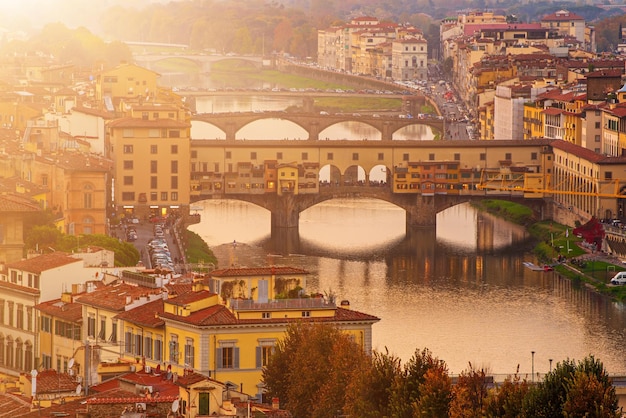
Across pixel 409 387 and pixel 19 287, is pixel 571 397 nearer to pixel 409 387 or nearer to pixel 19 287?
pixel 409 387

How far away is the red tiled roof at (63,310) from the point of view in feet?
63.7

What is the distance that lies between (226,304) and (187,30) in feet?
Answer: 347

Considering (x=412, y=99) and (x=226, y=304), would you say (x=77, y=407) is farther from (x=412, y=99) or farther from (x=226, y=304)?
(x=412, y=99)

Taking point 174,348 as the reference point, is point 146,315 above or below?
above

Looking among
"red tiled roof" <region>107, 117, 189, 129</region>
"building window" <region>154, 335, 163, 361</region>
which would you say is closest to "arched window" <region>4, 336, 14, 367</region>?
"building window" <region>154, 335, 163, 361</region>

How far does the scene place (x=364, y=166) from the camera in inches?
1759

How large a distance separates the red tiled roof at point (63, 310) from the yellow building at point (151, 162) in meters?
19.6

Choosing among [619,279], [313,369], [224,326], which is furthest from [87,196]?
[313,369]

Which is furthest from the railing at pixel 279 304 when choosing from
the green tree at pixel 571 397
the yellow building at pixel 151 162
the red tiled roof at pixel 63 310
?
the yellow building at pixel 151 162

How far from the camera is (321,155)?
4422 centimetres

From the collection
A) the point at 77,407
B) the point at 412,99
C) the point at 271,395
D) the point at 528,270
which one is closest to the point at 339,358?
the point at 271,395

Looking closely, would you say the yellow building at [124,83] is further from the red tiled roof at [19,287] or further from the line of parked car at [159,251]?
the red tiled roof at [19,287]

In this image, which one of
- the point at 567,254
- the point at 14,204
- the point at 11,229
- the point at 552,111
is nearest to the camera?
the point at 11,229

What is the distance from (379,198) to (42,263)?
22.3m
